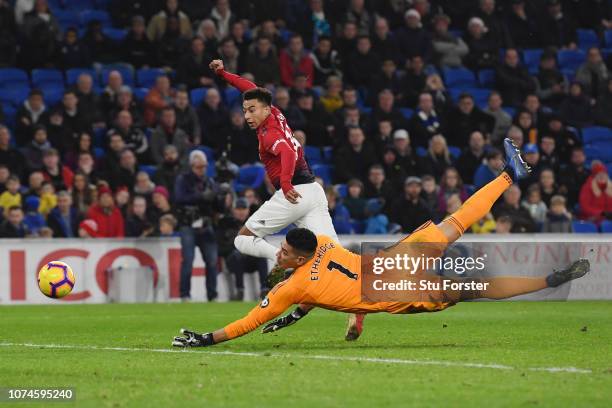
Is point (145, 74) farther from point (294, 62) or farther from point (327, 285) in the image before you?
point (327, 285)

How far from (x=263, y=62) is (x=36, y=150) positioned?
4.85m

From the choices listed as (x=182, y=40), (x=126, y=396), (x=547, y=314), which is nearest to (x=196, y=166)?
(x=182, y=40)

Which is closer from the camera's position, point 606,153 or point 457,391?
point 457,391

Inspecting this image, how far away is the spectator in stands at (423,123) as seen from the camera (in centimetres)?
2442

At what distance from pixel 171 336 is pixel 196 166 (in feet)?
25.1

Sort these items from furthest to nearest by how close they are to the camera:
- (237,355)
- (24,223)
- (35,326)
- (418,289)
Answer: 1. (24,223)
2. (35,326)
3. (418,289)
4. (237,355)

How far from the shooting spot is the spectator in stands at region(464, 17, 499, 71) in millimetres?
26906

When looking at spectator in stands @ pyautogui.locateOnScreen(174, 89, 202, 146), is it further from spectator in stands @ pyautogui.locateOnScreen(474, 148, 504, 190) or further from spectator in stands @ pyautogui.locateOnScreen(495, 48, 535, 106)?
spectator in stands @ pyautogui.locateOnScreen(495, 48, 535, 106)

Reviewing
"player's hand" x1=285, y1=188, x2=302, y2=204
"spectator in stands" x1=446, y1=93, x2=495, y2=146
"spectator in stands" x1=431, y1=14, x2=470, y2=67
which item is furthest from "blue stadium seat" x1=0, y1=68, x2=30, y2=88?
"player's hand" x1=285, y1=188, x2=302, y2=204

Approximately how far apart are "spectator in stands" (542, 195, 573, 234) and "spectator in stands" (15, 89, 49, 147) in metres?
8.69

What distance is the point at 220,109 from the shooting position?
23.3 metres

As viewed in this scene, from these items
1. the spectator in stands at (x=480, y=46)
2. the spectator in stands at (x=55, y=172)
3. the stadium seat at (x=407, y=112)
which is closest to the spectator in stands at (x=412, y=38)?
the spectator in stands at (x=480, y=46)

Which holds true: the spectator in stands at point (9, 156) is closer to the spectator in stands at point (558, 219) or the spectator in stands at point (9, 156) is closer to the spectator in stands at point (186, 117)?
the spectator in stands at point (186, 117)

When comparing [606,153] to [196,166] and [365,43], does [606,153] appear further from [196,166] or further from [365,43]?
[196,166]
